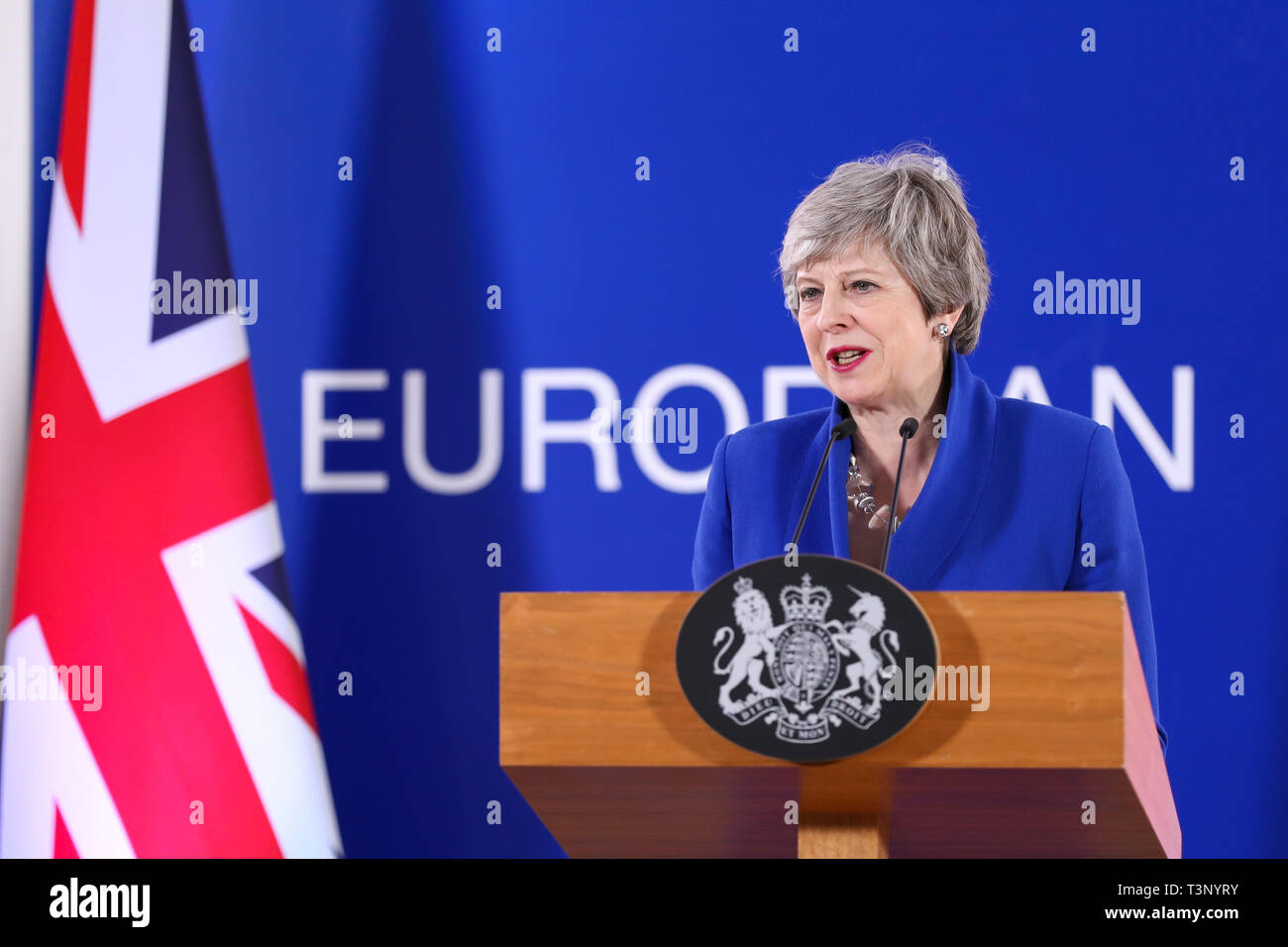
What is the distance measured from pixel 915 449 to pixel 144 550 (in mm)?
1911

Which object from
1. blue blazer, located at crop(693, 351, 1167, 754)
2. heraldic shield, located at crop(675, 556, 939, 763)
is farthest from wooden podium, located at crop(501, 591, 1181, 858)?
blue blazer, located at crop(693, 351, 1167, 754)

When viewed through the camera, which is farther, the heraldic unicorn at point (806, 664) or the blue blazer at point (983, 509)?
the blue blazer at point (983, 509)

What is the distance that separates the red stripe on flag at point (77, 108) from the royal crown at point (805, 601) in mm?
2690

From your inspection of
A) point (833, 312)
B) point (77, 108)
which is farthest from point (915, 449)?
point (77, 108)

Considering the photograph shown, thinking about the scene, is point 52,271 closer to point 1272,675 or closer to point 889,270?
point 889,270

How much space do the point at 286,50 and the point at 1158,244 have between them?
2105mm

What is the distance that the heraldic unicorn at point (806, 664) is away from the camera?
1521mm

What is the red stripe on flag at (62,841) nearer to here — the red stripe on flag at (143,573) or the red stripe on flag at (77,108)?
the red stripe on flag at (143,573)

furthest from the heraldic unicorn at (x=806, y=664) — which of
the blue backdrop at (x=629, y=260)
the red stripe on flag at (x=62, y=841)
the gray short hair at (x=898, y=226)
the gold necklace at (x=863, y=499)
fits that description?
the red stripe on flag at (x=62, y=841)

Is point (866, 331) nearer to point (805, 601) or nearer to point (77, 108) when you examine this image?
point (805, 601)

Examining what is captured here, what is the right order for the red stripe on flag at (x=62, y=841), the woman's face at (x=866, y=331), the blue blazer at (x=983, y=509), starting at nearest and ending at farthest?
the blue blazer at (x=983, y=509), the woman's face at (x=866, y=331), the red stripe on flag at (x=62, y=841)

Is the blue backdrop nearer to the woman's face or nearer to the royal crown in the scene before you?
the woman's face

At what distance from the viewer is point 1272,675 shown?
3.53 meters
